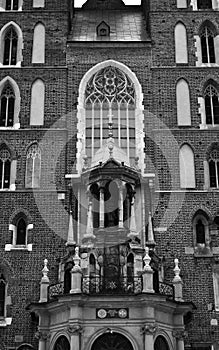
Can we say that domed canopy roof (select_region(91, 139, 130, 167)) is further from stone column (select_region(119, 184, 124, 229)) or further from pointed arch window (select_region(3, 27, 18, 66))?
pointed arch window (select_region(3, 27, 18, 66))

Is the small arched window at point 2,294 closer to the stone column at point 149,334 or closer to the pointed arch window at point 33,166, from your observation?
the pointed arch window at point 33,166

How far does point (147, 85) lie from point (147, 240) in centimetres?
741

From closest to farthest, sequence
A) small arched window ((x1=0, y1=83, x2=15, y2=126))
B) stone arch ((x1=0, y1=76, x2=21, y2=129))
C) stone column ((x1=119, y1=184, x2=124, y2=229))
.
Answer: stone column ((x1=119, y1=184, x2=124, y2=229)) < stone arch ((x1=0, y1=76, x2=21, y2=129)) < small arched window ((x1=0, y1=83, x2=15, y2=126))

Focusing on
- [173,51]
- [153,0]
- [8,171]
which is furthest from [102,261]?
[153,0]

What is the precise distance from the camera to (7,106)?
92.3 ft

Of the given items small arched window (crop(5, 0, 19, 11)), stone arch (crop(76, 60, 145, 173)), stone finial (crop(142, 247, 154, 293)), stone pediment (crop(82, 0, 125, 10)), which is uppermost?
stone pediment (crop(82, 0, 125, 10))

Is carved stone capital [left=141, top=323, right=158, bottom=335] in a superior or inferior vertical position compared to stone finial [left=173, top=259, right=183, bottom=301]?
inferior

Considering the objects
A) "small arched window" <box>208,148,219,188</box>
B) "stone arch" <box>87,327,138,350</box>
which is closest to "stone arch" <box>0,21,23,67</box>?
"small arched window" <box>208,148,219,188</box>

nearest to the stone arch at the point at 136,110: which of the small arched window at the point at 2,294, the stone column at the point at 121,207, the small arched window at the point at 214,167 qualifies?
the stone column at the point at 121,207

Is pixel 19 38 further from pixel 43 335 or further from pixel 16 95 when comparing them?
pixel 43 335

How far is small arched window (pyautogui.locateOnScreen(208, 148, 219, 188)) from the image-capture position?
26.6m

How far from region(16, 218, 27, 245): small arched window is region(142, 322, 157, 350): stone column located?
6.90 meters

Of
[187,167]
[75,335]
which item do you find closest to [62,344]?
[75,335]

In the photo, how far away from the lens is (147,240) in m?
24.4
